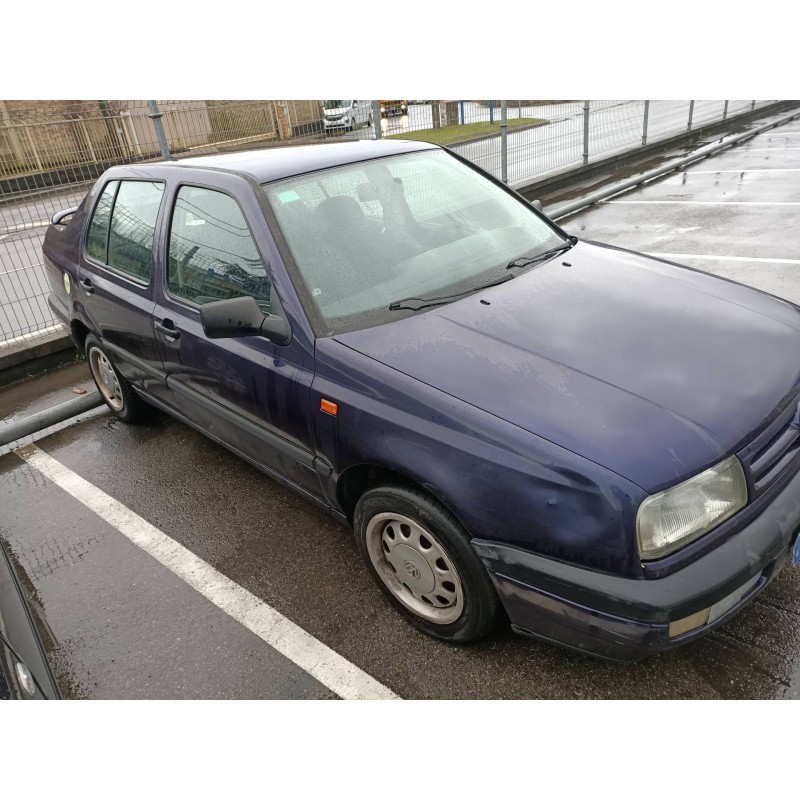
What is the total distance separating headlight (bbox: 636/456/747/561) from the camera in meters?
1.80

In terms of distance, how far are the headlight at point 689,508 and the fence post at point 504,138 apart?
26.1ft

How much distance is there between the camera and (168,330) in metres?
3.16

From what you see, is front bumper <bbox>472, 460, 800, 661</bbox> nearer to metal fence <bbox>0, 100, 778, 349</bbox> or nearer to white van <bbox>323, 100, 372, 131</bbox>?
metal fence <bbox>0, 100, 778, 349</bbox>

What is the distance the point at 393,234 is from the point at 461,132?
7.02 m

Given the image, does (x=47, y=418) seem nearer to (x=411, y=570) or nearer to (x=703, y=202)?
(x=411, y=570)

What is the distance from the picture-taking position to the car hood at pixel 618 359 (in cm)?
189

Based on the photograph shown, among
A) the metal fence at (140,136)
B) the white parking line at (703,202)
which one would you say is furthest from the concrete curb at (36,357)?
the white parking line at (703,202)

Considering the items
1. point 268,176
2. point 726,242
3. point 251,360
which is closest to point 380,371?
point 251,360

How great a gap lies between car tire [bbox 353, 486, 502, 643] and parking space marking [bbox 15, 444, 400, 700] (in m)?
0.32

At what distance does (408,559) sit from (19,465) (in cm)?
304

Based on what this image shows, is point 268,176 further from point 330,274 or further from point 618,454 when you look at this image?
point 618,454

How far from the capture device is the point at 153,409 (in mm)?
4355

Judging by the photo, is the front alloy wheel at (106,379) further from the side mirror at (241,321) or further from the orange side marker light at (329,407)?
the orange side marker light at (329,407)

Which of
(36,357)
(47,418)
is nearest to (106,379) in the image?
(47,418)
